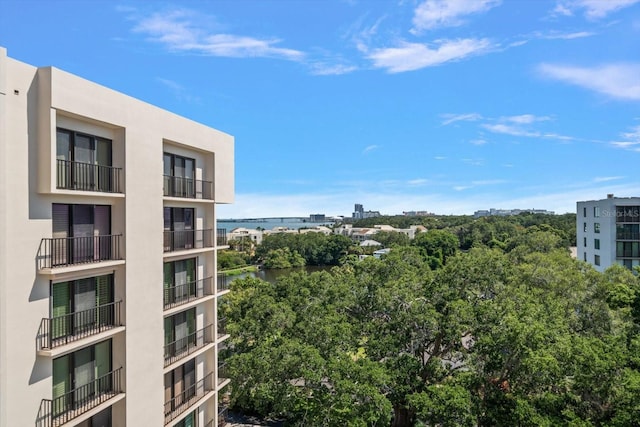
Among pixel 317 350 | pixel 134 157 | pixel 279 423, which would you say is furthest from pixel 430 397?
pixel 134 157

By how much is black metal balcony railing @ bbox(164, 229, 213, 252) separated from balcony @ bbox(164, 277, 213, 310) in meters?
1.19

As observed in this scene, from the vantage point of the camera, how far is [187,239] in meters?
13.4

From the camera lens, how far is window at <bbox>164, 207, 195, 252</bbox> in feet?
41.0

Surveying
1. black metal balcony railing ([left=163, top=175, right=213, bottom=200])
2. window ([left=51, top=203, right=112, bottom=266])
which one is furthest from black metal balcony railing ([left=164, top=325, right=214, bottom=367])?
black metal balcony railing ([left=163, top=175, right=213, bottom=200])

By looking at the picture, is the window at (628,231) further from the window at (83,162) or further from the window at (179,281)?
the window at (83,162)

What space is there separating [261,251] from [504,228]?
2098 inches

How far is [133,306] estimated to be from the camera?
10375 mm

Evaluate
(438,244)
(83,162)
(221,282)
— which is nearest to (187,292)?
(221,282)

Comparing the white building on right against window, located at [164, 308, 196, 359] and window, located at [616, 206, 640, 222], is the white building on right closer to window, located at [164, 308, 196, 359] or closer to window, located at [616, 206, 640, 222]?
window, located at [616, 206, 640, 222]

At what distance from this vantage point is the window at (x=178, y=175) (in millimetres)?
12467

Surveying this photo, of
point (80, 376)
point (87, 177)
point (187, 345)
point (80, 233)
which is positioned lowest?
point (187, 345)

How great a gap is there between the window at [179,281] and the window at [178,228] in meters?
0.55

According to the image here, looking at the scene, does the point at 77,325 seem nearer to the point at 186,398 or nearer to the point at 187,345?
the point at 187,345

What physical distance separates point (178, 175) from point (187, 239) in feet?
6.85
